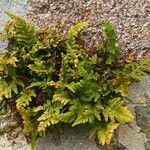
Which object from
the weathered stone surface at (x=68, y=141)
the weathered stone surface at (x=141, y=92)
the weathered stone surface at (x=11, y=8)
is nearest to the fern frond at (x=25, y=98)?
the weathered stone surface at (x=68, y=141)

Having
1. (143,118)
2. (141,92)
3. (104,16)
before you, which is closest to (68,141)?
(143,118)

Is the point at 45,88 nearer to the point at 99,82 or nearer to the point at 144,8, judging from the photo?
the point at 99,82

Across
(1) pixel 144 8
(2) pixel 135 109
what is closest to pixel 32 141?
(2) pixel 135 109

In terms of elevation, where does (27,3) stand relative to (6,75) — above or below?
above

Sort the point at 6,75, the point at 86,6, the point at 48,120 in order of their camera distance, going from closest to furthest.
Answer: the point at 48,120 < the point at 6,75 < the point at 86,6

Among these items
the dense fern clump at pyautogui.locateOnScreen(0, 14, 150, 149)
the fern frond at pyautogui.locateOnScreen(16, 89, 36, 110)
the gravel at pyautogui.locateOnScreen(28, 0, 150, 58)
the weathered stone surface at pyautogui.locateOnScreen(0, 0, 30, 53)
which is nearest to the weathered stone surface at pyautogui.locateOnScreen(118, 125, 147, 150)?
the dense fern clump at pyautogui.locateOnScreen(0, 14, 150, 149)

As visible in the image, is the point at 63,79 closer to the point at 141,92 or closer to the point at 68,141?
the point at 68,141

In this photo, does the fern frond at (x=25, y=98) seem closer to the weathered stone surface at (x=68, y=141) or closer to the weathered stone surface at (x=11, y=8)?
the weathered stone surface at (x=68, y=141)
